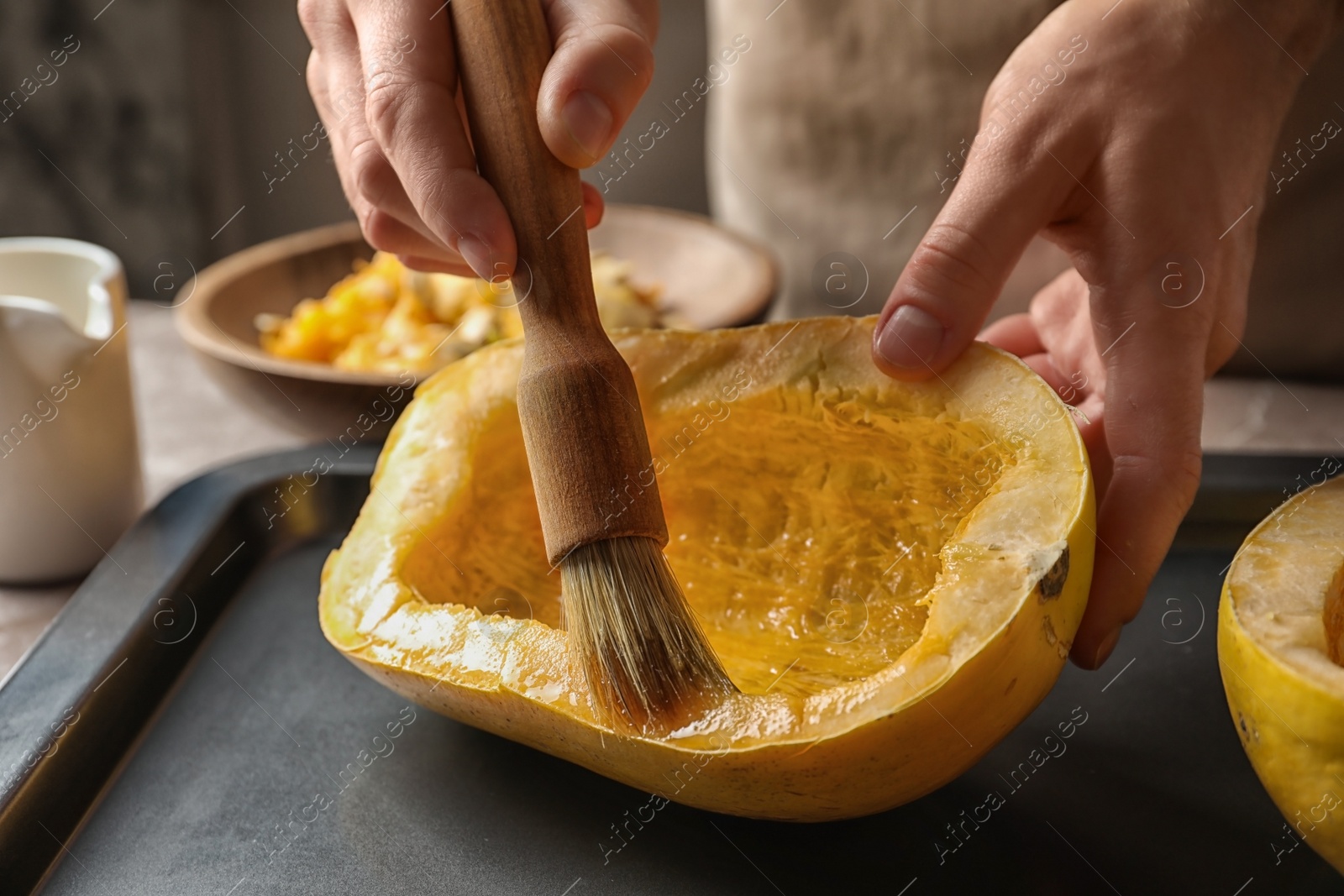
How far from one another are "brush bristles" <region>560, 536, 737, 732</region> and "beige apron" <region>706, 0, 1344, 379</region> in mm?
979

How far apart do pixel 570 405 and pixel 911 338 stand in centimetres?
26

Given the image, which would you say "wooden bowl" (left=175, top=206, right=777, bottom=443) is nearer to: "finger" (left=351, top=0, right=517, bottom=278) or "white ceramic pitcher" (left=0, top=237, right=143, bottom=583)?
"white ceramic pitcher" (left=0, top=237, right=143, bottom=583)

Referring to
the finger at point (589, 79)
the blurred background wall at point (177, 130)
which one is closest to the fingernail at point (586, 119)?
the finger at point (589, 79)

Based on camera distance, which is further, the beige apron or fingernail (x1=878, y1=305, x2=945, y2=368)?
the beige apron

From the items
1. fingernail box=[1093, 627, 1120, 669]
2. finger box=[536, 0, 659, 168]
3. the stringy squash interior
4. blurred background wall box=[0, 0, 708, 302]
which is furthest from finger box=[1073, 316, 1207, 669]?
blurred background wall box=[0, 0, 708, 302]

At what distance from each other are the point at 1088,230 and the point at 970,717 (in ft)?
1.26

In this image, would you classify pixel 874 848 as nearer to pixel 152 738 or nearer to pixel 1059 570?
pixel 1059 570

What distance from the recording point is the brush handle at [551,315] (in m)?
0.78

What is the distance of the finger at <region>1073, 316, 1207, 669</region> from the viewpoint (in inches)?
33.0

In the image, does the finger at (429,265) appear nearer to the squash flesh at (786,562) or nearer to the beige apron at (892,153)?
the squash flesh at (786,562)

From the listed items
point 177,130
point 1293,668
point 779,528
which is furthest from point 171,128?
point 1293,668

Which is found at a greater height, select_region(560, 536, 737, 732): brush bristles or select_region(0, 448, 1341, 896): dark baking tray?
select_region(560, 536, 737, 732): brush bristles

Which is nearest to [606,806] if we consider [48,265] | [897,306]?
[897,306]

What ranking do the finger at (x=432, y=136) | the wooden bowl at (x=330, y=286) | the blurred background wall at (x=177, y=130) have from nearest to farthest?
the finger at (x=432, y=136)
the wooden bowl at (x=330, y=286)
the blurred background wall at (x=177, y=130)
